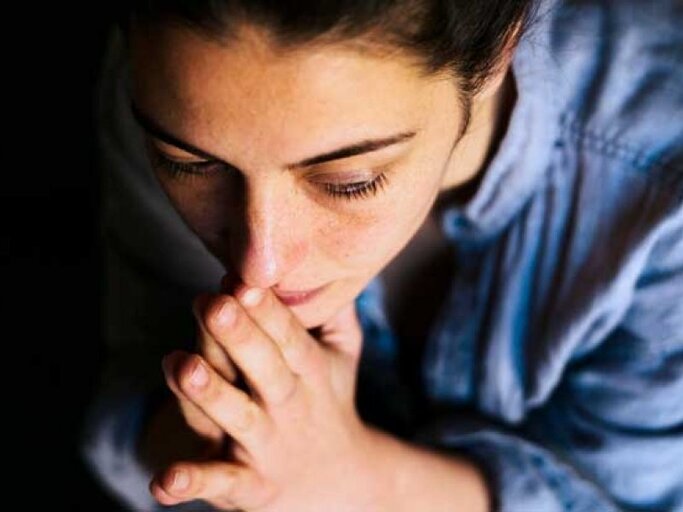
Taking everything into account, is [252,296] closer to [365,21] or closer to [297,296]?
[297,296]

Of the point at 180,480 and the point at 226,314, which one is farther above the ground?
the point at 226,314

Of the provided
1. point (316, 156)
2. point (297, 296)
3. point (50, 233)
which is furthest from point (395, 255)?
point (50, 233)

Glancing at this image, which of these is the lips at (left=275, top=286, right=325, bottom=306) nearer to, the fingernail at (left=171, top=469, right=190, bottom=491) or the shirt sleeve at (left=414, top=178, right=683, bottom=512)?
the fingernail at (left=171, top=469, right=190, bottom=491)

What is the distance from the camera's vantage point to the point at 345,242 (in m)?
0.74

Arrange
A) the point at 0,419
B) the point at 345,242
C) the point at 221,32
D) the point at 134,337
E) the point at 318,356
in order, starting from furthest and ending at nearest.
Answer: the point at 0,419
the point at 134,337
the point at 318,356
the point at 345,242
the point at 221,32

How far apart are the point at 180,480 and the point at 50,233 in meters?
0.75

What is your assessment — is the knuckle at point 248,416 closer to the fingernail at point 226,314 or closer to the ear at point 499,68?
the fingernail at point 226,314

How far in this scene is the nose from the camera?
2.26 ft

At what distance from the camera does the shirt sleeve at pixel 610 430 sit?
0.87 m

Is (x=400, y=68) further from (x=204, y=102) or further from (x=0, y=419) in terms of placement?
(x=0, y=419)

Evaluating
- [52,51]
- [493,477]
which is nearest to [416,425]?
[493,477]

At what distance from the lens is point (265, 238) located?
27.7 inches

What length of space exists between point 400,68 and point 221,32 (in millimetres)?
106

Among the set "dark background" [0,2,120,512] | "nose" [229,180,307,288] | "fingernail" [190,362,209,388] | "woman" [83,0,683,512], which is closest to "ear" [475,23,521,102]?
"woman" [83,0,683,512]
